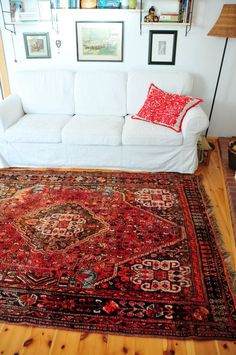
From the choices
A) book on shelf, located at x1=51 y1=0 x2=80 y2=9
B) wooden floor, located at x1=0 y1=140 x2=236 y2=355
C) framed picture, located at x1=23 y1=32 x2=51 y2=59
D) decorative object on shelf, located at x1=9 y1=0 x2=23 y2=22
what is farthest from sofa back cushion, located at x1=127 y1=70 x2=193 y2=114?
wooden floor, located at x1=0 y1=140 x2=236 y2=355

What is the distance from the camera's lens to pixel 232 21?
9.41 ft

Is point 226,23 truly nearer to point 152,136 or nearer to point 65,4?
point 152,136

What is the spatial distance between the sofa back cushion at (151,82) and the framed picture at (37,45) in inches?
41.1

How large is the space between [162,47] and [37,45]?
4.74ft

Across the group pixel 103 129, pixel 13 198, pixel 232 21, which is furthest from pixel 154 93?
pixel 13 198

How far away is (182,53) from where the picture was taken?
3.36m

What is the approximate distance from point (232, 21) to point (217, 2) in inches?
15.8

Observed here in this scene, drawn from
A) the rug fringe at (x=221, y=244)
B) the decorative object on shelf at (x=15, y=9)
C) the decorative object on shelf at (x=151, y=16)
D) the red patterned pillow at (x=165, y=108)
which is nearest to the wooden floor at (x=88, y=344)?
the rug fringe at (x=221, y=244)

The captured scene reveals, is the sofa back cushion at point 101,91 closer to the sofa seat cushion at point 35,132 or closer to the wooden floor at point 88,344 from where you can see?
the sofa seat cushion at point 35,132

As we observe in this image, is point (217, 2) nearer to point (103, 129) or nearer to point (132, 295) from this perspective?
point (103, 129)

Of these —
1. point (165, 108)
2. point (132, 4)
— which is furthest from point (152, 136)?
point (132, 4)

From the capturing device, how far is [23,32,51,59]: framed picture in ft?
11.2

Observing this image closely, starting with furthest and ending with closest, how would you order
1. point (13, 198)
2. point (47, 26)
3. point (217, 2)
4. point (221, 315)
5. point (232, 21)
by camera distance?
point (47, 26), point (217, 2), point (232, 21), point (13, 198), point (221, 315)

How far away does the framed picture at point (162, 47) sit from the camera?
3.28m
